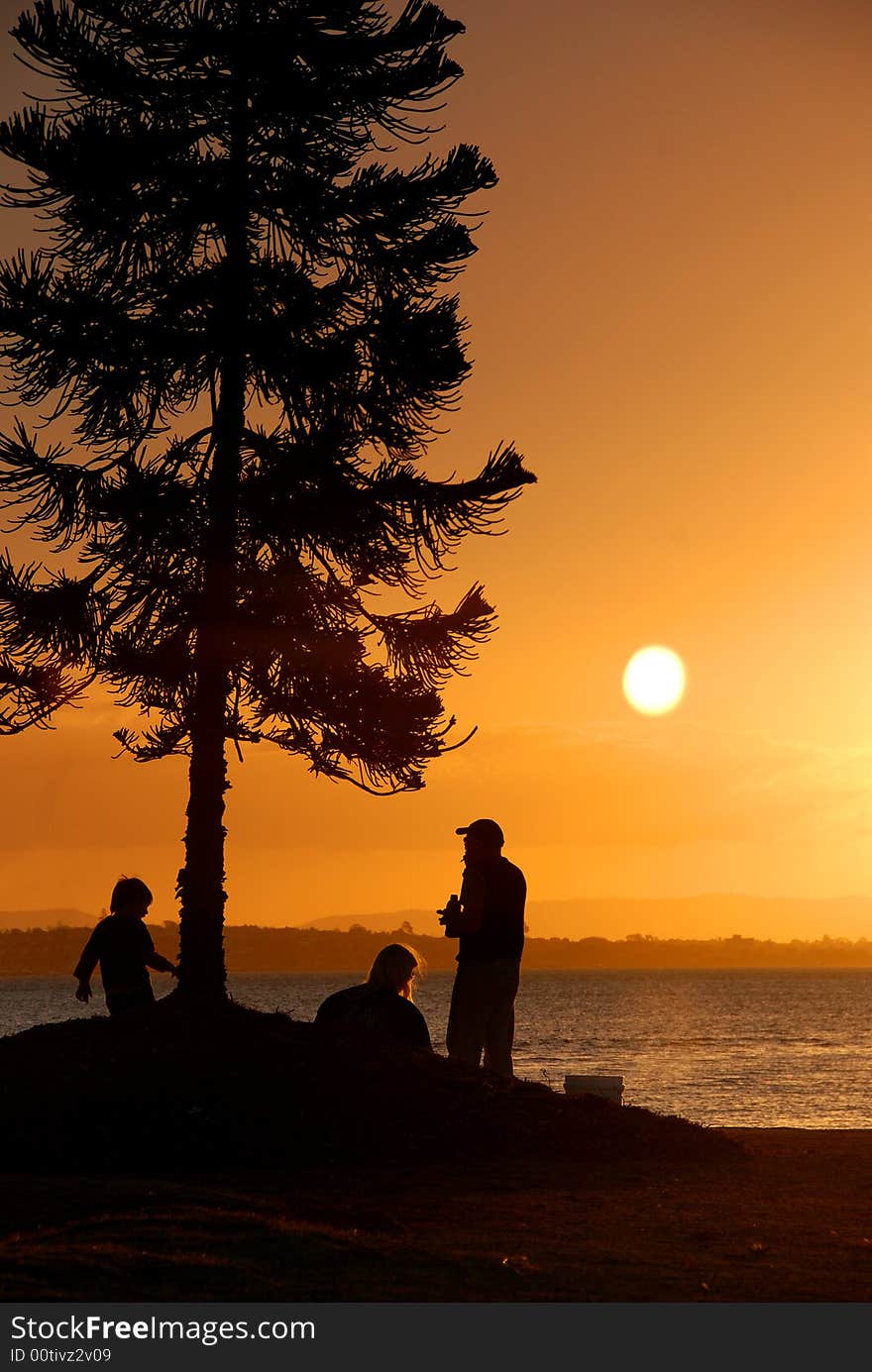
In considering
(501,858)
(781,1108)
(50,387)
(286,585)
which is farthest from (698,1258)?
(781,1108)

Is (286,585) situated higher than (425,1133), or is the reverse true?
(286,585)

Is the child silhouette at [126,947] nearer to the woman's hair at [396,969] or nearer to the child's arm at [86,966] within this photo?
the child's arm at [86,966]

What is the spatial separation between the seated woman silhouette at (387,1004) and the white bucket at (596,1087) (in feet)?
5.37

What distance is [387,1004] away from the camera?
12203 mm

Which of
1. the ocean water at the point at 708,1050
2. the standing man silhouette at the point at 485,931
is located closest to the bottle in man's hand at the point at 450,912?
the standing man silhouette at the point at 485,931

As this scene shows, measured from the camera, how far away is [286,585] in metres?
14.5

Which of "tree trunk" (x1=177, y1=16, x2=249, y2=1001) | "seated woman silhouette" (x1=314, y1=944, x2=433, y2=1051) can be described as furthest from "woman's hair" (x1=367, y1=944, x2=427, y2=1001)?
"tree trunk" (x1=177, y1=16, x2=249, y2=1001)

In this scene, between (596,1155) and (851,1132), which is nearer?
(596,1155)

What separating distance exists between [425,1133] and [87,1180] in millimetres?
2551

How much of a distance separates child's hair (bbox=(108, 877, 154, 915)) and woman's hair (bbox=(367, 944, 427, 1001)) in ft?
7.64

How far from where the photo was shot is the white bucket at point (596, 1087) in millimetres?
13453

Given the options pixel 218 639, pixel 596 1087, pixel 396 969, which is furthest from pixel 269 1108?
pixel 218 639

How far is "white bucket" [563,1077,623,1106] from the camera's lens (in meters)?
13.5

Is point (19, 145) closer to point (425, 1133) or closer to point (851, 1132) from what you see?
point (425, 1133)
